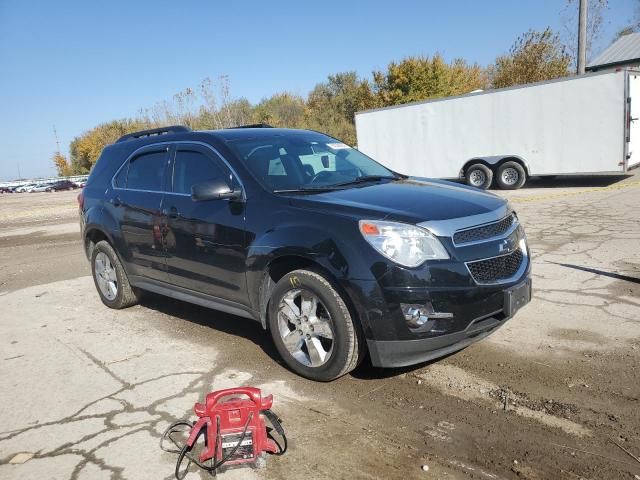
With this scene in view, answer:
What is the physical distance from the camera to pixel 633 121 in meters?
12.9

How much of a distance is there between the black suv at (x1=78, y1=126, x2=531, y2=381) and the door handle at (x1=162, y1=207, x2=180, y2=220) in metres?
0.03

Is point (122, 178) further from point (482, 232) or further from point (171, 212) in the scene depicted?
point (482, 232)

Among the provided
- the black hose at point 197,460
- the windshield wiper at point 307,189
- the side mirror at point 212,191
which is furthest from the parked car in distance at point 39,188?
the black hose at point 197,460

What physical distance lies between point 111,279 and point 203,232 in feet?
7.13

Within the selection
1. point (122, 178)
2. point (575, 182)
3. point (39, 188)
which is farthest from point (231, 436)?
point (39, 188)

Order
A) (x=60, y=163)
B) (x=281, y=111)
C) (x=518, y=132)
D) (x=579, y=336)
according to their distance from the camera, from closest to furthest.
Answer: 1. (x=579, y=336)
2. (x=518, y=132)
3. (x=281, y=111)
4. (x=60, y=163)

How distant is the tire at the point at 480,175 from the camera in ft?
50.4

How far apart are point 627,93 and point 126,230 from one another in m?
12.4

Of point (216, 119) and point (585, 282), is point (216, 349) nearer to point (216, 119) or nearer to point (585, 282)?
point (585, 282)

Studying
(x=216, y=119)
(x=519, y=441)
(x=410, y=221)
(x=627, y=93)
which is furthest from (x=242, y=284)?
(x=216, y=119)

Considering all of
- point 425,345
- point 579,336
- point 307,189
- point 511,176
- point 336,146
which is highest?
point 336,146

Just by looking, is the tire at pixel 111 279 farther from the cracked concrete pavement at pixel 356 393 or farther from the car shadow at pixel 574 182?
the car shadow at pixel 574 182

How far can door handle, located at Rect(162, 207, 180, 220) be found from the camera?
4539 mm

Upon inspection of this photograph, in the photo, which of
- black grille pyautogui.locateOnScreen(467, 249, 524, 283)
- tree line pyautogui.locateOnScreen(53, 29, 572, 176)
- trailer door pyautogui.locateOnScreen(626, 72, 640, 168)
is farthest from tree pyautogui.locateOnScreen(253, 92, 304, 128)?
black grille pyautogui.locateOnScreen(467, 249, 524, 283)
